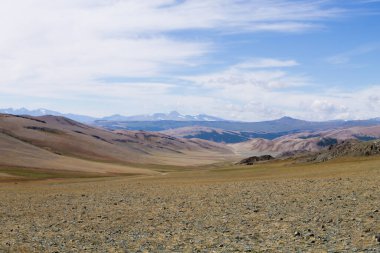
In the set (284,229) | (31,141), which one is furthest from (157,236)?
(31,141)

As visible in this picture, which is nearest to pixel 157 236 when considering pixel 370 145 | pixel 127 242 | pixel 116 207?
pixel 127 242

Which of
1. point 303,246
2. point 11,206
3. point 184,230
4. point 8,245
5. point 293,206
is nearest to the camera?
point 303,246

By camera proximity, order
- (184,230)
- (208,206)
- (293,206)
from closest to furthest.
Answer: (184,230) → (293,206) → (208,206)

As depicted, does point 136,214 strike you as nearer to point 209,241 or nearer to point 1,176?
point 209,241

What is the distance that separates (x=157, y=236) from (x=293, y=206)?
941 cm

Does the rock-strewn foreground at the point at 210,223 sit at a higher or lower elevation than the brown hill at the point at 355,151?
lower

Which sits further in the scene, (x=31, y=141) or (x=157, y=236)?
(x=31, y=141)

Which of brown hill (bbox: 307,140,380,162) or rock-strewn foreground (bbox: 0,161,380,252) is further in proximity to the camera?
brown hill (bbox: 307,140,380,162)

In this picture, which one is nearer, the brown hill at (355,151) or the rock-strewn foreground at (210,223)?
the rock-strewn foreground at (210,223)

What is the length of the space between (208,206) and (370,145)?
58.1 metres

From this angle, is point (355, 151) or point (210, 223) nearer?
point (210, 223)

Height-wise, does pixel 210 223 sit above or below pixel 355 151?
below

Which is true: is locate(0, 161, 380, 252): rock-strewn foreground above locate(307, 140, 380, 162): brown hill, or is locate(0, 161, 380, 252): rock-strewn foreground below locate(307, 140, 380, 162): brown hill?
below

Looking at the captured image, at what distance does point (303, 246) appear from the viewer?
1563cm
